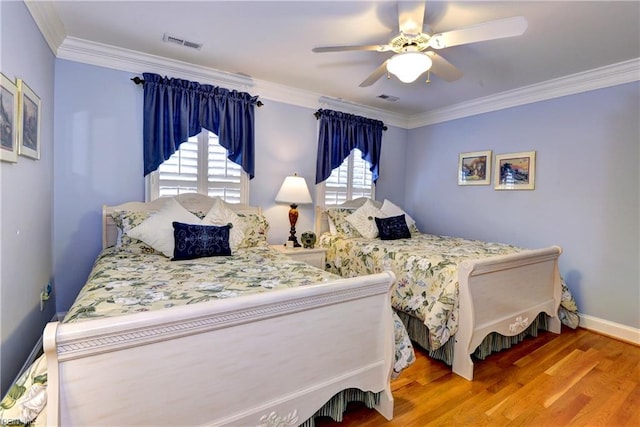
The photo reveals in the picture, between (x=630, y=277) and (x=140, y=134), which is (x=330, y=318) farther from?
(x=630, y=277)

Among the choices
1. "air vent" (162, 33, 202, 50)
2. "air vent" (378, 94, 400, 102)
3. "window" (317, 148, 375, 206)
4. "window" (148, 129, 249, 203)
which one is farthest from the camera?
"window" (317, 148, 375, 206)

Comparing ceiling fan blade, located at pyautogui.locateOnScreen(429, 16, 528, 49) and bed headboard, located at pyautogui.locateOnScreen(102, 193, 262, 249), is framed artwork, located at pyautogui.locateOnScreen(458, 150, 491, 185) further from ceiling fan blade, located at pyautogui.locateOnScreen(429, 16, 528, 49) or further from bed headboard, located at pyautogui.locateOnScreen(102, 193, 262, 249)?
bed headboard, located at pyautogui.locateOnScreen(102, 193, 262, 249)

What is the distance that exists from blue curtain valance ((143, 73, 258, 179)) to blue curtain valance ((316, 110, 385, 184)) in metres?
0.93

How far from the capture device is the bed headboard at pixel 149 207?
2.88 metres

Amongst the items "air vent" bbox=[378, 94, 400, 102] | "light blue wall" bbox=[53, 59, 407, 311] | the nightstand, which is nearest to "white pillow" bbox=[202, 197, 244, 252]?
the nightstand

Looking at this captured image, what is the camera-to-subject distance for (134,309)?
1413 millimetres

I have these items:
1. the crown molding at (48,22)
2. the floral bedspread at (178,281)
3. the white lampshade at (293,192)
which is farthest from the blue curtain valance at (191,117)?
the floral bedspread at (178,281)

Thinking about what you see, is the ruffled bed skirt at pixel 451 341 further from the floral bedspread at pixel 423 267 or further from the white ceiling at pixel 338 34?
the white ceiling at pixel 338 34

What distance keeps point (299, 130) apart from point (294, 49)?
1256mm

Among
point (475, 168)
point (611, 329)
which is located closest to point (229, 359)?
point (611, 329)

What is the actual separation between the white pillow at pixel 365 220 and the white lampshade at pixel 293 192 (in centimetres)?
66

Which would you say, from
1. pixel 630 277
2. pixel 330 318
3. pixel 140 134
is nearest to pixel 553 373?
pixel 630 277

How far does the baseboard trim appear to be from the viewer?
2896 mm

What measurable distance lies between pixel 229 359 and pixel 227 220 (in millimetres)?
1780
